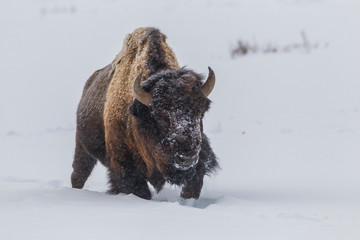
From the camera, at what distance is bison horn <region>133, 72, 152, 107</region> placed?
13.5ft

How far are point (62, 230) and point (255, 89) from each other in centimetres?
813

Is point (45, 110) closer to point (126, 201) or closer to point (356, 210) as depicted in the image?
point (126, 201)

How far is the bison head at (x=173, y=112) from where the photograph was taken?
3805 mm

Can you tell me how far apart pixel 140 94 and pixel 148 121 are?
0.21 meters

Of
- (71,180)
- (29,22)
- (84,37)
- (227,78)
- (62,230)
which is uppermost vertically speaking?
(29,22)

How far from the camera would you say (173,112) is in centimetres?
394

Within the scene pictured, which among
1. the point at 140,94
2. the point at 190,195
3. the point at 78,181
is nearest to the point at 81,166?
the point at 78,181

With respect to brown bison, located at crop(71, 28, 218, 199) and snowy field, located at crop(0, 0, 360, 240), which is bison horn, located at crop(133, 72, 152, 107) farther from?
snowy field, located at crop(0, 0, 360, 240)

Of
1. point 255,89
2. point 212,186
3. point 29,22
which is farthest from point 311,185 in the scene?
point 29,22

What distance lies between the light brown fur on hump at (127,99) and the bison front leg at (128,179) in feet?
0.35

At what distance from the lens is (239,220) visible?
315 cm

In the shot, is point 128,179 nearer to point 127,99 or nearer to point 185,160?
point 127,99

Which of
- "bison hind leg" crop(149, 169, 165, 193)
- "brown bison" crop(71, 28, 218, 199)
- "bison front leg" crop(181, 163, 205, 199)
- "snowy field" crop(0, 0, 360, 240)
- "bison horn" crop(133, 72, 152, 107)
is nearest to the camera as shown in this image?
"snowy field" crop(0, 0, 360, 240)

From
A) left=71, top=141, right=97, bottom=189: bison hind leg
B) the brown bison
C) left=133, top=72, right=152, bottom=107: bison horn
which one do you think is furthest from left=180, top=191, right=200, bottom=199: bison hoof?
left=71, top=141, right=97, bottom=189: bison hind leg
